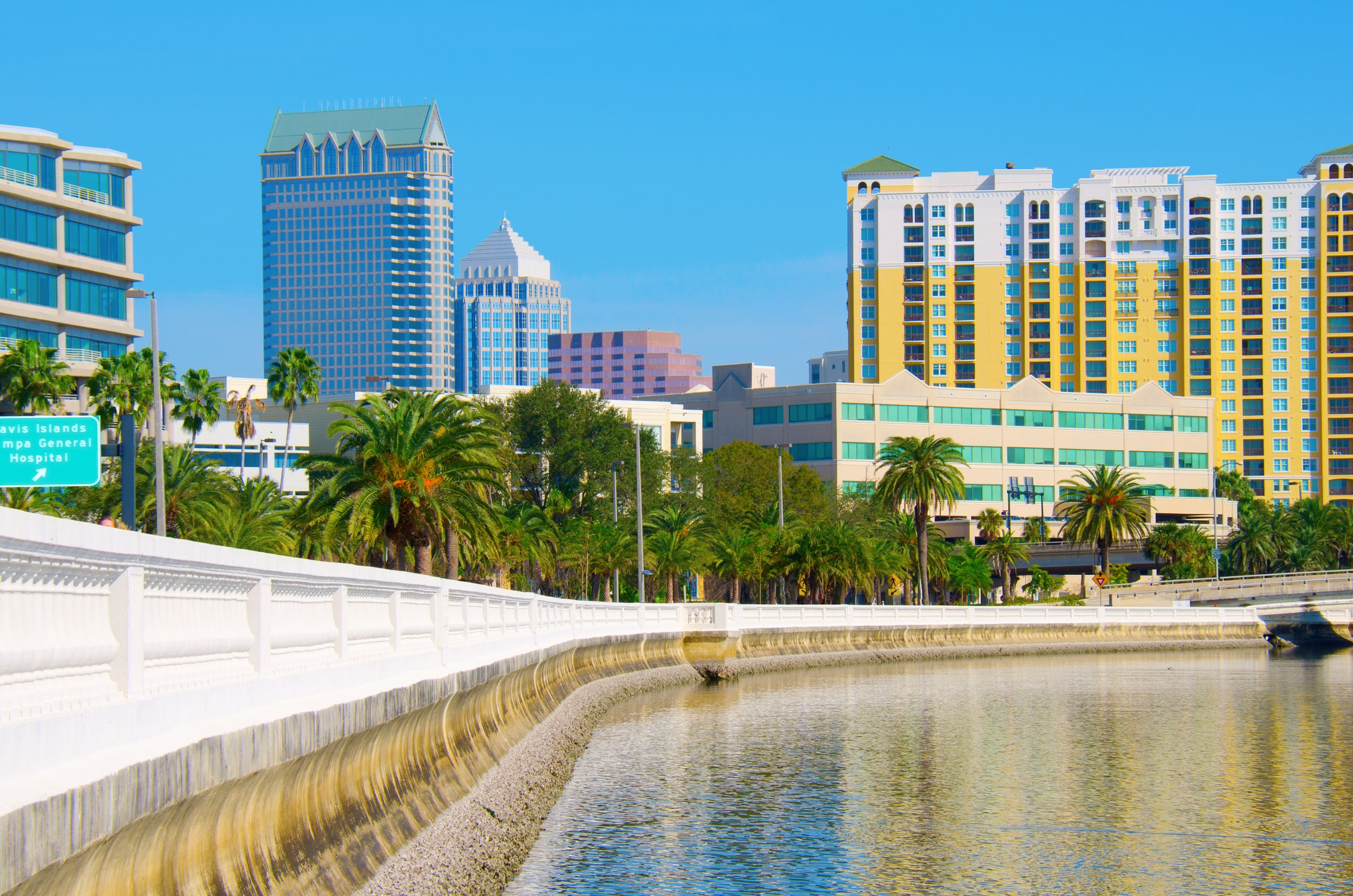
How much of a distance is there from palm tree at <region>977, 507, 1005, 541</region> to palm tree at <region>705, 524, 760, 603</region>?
168ft

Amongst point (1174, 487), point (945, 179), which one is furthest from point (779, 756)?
point (945, 179)

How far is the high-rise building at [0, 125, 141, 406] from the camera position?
78188 millimetres

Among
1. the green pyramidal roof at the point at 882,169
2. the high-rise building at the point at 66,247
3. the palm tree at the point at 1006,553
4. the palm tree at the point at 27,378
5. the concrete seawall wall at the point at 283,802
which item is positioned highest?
the green pyramidal roof at the point at 882,169

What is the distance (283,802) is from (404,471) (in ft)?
106

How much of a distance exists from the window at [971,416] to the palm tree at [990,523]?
10.3 metres

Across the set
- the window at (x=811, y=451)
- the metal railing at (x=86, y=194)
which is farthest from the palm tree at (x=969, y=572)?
the metal railing at (x=86, y=194)

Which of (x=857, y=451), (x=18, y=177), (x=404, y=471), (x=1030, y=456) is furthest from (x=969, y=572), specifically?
(x=404, y=471)

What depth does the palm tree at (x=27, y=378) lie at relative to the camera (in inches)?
2714

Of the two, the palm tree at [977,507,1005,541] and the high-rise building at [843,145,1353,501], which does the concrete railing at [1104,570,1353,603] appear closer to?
the palm tree at [977,507,1005,541]

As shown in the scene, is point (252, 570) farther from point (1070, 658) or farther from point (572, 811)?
point (1070, 658)

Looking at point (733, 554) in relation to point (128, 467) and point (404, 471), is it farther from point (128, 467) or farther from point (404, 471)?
point (128, 467)

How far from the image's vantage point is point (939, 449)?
266 ft

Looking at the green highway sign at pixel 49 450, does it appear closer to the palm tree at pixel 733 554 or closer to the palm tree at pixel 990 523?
the palm tree at pixel 733 554

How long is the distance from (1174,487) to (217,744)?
145 metres
